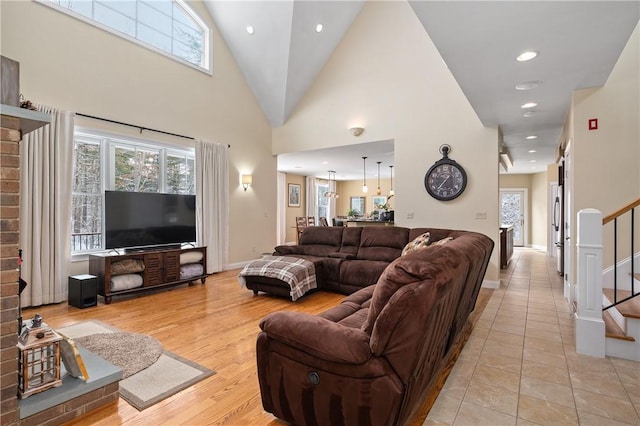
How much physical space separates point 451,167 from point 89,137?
5268 millimetres

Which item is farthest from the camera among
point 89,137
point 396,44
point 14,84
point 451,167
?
point 396,44

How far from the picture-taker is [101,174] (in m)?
4.70

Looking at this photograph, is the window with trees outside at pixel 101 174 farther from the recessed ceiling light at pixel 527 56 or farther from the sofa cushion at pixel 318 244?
the recessed ceiling light at pixel 527 56

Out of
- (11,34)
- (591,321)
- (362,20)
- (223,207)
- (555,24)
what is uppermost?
(362,20)

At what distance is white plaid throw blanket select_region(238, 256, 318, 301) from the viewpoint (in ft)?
13.4

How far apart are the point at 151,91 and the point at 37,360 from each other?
4379 millimetres

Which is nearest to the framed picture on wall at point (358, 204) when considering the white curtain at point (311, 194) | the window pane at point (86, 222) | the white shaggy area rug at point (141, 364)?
the white curtain at point (311, 194)

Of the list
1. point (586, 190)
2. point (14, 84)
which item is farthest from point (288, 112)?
point (14, 84)

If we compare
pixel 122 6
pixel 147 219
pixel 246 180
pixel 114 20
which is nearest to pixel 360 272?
pixel 147 219

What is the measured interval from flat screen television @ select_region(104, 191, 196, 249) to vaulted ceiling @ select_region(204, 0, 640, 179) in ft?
9.46

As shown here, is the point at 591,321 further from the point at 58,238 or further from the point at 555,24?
the point at 58,238

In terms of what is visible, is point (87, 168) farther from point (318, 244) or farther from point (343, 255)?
point (343, 255)

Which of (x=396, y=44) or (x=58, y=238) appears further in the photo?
(x=396, y=44)

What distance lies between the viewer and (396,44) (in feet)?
18.7
